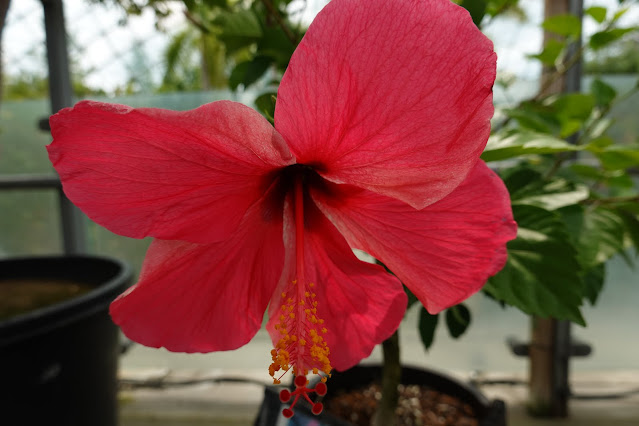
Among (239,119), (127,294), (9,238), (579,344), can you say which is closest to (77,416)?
(127,294)

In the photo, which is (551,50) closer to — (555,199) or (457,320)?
(555,199)

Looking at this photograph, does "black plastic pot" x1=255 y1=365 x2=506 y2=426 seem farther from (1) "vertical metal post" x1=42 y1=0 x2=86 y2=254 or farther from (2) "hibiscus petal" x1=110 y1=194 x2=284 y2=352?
(1) "vertical metal post" x1=42 y1=0 x2=86 y2=254

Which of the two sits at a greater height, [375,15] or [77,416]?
[375,15]

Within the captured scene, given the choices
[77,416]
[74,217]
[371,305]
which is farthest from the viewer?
[74,217]

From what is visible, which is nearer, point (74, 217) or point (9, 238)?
point (74, 217)

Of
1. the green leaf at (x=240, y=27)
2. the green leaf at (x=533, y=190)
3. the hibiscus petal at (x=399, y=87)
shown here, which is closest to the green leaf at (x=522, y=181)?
the green leaf at (x=533, y=190)

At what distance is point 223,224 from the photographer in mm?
284

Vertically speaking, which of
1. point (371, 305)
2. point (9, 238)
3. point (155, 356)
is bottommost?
point (155, 356)

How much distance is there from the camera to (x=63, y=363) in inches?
30.2

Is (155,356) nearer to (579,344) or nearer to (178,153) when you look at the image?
(579,344)

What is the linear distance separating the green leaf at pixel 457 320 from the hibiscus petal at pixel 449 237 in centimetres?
24

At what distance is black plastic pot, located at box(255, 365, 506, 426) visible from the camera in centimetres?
49

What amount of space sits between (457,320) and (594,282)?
0.73 feet

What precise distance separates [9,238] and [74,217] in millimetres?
381
